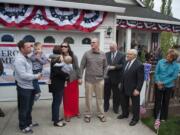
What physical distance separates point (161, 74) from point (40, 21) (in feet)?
12.3

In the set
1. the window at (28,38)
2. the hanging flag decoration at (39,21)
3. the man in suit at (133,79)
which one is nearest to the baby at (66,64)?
the man in suit at (133,79)

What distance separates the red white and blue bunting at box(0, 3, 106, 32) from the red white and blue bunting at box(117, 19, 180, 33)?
4554mm

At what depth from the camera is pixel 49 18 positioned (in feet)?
26.9

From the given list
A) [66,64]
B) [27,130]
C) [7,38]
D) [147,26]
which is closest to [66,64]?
[66,64]

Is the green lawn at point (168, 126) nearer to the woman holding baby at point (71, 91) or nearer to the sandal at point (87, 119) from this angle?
the sandal at point (87, 119)

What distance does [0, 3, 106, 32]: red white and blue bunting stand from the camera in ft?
25.7

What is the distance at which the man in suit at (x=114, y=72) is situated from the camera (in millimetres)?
7098

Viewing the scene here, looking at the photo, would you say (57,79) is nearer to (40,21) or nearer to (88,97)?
(88,97)

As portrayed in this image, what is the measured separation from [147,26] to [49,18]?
7348 mm

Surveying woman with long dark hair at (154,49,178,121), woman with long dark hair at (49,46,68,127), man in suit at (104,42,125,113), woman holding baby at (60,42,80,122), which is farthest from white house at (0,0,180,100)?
woman with long dark hair at (154,49,178,121)

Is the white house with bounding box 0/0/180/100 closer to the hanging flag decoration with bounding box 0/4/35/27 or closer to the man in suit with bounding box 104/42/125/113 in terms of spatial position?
the hanging flag decoration with bounding box 0/4/35/27

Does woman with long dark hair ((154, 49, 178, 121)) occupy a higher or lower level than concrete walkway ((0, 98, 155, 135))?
higher

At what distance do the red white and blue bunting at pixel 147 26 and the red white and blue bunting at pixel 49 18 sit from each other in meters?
4.55

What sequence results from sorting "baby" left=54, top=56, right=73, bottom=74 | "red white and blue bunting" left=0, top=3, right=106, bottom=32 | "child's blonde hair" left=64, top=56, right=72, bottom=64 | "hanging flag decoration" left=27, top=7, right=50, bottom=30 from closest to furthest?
1. "baby" left=54, top=56, right=73, bottom=74
2. "child's blonde hair" left=64, top=56, right=72, bottom=64
3. "red white and blue bunting" left=0, top=3, right=106, bottom=32
4. "hanging flag decoration" left=27, top=7, right=50, bottom=30
